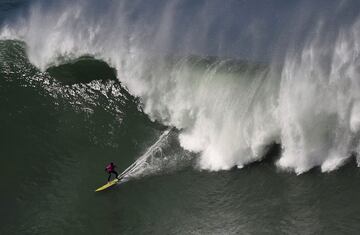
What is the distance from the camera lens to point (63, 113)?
2088cm

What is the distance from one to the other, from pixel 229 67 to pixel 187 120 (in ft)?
7.50

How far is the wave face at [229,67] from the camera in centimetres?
1703

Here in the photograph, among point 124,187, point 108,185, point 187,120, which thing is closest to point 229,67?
point 187,120

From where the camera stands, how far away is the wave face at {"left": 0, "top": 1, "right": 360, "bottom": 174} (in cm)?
1703

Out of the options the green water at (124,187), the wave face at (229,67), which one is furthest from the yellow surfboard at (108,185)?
the wave face at (229,67)

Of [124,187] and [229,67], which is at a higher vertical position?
[229,67]

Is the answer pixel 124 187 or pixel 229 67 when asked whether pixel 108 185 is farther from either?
pixel 229 67

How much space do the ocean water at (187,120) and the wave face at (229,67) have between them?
0.14 ft

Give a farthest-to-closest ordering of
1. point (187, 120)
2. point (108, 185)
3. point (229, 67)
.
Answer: point (229, 67)
point (187, 120)
point (108, 185)

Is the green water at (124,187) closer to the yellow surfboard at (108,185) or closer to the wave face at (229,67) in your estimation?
the yellow surfboard at (108,185)

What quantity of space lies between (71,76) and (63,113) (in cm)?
216

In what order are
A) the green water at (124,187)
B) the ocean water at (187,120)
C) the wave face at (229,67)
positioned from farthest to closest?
the wave face at (229,67) < the ocean water at (187,120) < the green water at (124,187)

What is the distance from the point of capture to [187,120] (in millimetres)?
19594

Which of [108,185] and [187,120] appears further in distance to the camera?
[187,120]
